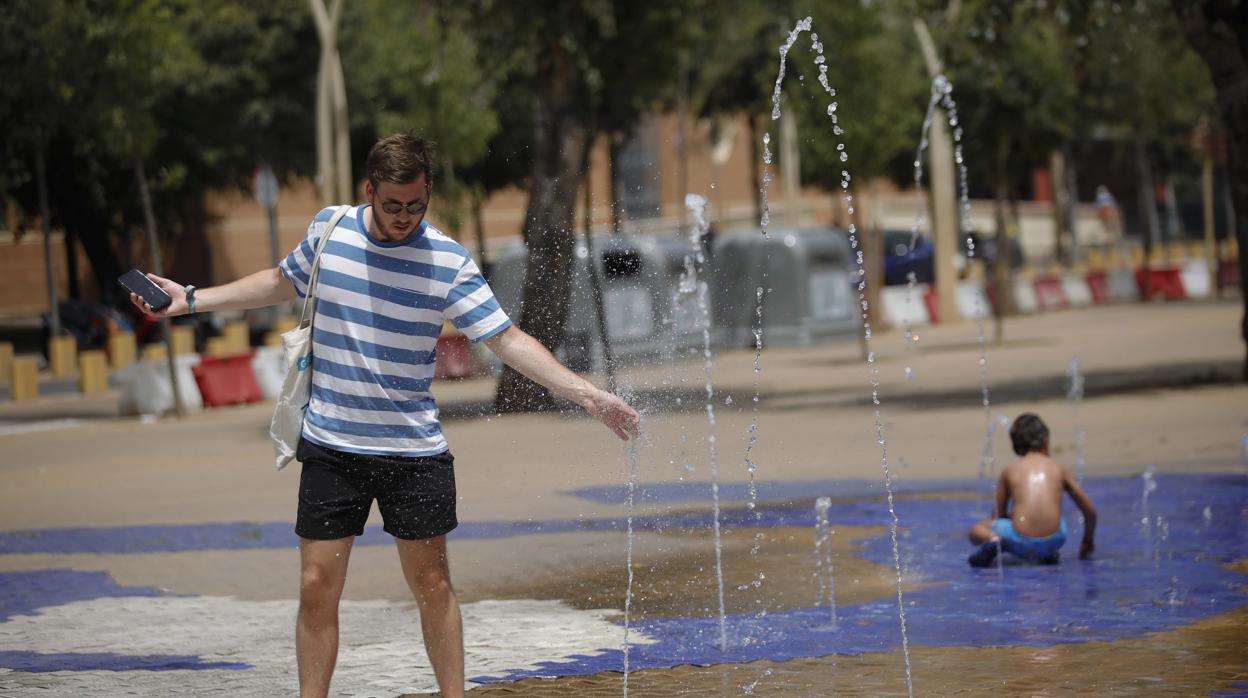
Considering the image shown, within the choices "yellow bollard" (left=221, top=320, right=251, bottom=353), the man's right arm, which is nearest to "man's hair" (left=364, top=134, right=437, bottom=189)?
the man's right arm

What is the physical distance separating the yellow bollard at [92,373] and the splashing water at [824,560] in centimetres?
1688

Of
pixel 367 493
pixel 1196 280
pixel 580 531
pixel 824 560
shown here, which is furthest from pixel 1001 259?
pixel 367 493

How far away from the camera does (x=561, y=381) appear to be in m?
4.81

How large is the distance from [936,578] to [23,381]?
18.9 m

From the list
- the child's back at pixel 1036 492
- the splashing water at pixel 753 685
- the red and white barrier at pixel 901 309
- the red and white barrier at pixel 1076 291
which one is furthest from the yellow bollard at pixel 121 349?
the splashing water at pixel 753 685

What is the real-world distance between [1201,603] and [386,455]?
3.88 metres

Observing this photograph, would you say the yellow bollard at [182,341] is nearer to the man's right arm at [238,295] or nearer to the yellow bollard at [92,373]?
the yellow bollard at [92,373]

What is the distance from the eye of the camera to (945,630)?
6.77 meters

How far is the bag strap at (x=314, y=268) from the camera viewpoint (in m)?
4.84

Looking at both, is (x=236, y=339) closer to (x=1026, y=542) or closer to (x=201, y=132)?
(x=201, y=132)

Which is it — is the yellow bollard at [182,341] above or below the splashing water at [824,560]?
above

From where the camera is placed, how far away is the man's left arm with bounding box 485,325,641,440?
4.79 metres

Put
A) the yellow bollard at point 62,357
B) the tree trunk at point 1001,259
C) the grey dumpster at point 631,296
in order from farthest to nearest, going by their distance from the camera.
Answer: the tree trunk at point 1001,259 → the yellow bollard at point 62,357 → the grey dumpster at point 631,296

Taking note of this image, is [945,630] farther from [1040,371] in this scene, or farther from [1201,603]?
[1040,371]
